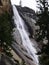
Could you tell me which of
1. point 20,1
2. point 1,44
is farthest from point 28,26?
point 1,44

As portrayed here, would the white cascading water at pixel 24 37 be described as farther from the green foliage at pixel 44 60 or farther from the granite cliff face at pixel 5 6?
the green foliage at pixel 44 60

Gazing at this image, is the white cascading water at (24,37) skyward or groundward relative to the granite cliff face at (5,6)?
groundward

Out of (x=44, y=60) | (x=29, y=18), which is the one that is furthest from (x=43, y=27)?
(x=29, y=18)

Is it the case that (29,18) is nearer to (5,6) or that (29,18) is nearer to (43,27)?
(5,6)

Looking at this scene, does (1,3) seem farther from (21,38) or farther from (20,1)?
(20,1)

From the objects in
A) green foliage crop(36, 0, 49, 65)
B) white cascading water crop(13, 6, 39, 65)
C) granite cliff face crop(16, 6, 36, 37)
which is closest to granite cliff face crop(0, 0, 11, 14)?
white cascading water crop(13, 6, 39, 65)

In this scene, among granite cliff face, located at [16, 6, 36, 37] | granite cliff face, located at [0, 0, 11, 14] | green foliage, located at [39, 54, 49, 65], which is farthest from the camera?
granite cliff face, located at [16, 6, 36, 37]

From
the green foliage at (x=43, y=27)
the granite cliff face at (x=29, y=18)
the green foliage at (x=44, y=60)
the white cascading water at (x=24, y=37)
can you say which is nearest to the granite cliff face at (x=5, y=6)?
the white cascading water at (x=24, y=37)

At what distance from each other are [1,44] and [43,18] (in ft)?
20.2

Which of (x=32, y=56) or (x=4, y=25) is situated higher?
(x=4, y=25)

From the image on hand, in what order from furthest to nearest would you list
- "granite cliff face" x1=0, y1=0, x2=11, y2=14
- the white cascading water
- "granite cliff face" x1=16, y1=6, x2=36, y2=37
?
"granite cliff face" x1=16, y1=6, x2=36, y2=37
"granite cliff face" x1=0, y1=0, x2=11, y2=14
the white cascading water

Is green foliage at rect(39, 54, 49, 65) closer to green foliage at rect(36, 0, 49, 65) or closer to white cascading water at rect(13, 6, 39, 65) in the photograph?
green foliage at rect(36, 0, 49, 65)

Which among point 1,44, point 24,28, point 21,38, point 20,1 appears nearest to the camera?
point 1,44

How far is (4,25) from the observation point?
141 ft
